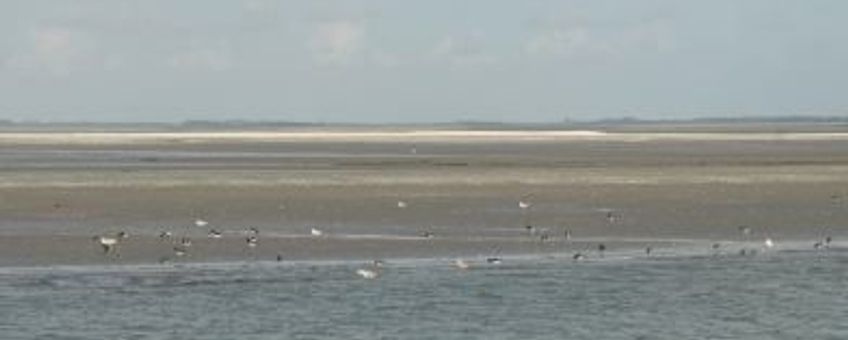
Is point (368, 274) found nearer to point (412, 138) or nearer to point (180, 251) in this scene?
point (180, 251)

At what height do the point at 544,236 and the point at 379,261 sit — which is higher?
the point at 544,236

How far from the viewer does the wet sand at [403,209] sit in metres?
27.5

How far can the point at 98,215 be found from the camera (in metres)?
33.3

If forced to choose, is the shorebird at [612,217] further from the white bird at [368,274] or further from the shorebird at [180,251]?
the white bird at [368,274]

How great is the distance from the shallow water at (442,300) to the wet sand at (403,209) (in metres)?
2.32

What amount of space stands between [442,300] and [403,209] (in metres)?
13.7

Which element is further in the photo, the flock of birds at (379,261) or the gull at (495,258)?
the gull at (495,258)

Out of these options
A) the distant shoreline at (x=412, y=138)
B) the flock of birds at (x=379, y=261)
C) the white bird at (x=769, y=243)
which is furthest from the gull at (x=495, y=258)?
the distant shoreline at (x=412, y=138)

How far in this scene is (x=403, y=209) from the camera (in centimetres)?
3428

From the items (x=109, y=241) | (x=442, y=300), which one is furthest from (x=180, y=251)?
(x=442, y=300)

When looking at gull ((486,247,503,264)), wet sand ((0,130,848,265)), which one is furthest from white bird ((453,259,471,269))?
wet sand ((0,130,848,265))

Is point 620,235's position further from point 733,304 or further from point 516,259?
point 733,304

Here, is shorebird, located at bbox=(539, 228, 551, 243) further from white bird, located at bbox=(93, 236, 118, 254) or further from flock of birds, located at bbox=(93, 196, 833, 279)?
white bird, located at bbox=(93, 236, 118, 254)

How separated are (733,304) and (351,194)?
19179mm
